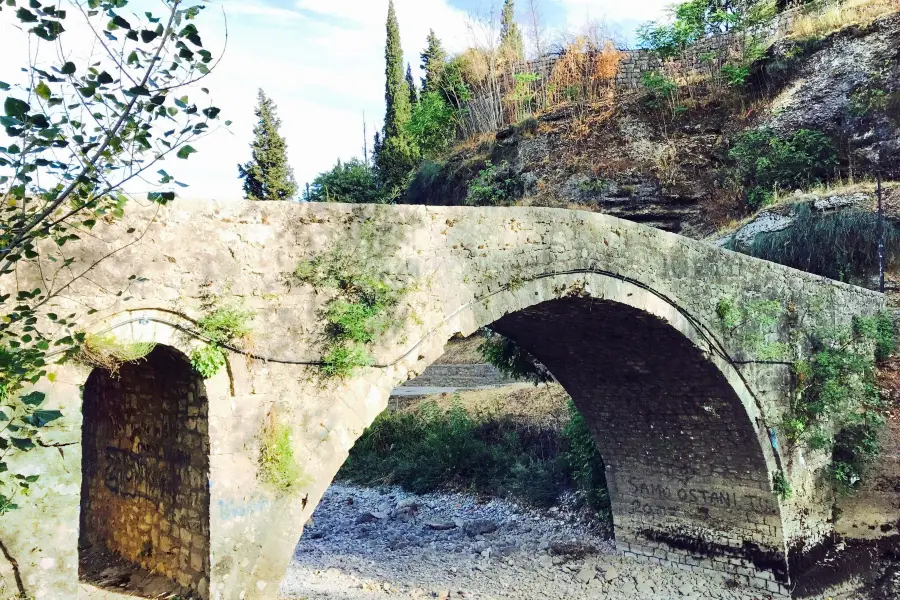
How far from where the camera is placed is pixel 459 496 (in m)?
13.9

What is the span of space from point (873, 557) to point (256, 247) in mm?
8913

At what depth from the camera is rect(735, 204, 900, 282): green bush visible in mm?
12359

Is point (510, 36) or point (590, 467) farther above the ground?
point (510, 36)

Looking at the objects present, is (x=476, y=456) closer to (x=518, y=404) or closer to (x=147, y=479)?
(x=518, y=404)

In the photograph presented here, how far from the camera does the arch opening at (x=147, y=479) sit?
4652 mm

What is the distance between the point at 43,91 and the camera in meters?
2.54

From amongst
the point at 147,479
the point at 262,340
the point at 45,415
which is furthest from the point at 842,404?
the point at 45,415

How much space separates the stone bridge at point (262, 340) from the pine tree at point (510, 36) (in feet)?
48.2

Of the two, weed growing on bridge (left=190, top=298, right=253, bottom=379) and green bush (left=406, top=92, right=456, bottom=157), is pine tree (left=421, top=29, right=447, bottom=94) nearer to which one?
green bush (left=406, top=92, right=456, bottom=157)

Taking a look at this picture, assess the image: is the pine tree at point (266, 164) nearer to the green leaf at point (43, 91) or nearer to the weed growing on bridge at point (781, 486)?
the weed growing on bridge at point (781, 486)

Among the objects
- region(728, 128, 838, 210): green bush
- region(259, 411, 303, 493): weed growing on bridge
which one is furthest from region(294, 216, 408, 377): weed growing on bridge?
region(728, 128, 838, 210): green bush

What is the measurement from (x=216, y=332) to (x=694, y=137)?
16076mm

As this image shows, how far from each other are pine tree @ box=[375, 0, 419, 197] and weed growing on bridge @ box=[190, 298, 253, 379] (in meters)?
19.6

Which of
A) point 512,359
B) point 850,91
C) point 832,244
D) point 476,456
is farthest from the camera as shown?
Answer: point 850,91
